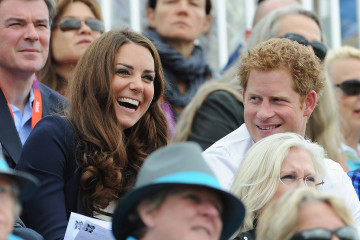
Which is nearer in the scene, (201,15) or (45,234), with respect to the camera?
(45,234)

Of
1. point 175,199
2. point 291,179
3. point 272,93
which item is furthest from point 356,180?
point 175,199

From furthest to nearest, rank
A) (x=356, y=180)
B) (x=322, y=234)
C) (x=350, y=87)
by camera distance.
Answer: (x=350, y=87), (x=356, y=180), (x=322, y=234)

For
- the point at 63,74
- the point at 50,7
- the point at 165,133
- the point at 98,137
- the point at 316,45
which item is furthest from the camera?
the point at 63,74

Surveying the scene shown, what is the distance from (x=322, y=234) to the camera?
3.45 meters

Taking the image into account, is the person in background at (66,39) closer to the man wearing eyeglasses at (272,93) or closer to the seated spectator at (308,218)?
the man wearing eyeglasses at (272,93)

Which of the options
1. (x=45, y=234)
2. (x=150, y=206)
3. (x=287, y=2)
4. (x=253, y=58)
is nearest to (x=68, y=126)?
(x=45, y=234)

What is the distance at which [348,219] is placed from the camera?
141 inches

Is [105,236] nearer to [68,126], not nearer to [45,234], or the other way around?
[45,234]

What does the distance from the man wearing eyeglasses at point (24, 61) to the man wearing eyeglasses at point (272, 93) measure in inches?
47.6

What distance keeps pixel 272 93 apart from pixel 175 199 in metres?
1.92

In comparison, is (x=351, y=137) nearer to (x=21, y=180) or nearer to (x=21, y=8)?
(x=21, y=8)

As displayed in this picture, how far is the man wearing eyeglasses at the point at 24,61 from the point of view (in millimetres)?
5824

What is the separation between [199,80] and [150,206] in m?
3.91

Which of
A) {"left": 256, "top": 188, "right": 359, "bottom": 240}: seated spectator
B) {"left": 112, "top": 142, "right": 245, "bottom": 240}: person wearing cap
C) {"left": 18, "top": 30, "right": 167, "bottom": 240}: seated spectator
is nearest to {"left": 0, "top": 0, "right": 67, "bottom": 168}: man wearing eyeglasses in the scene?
{"left": 18, "top": 30, "right": 167, "bottom": 240}: seated spectator
